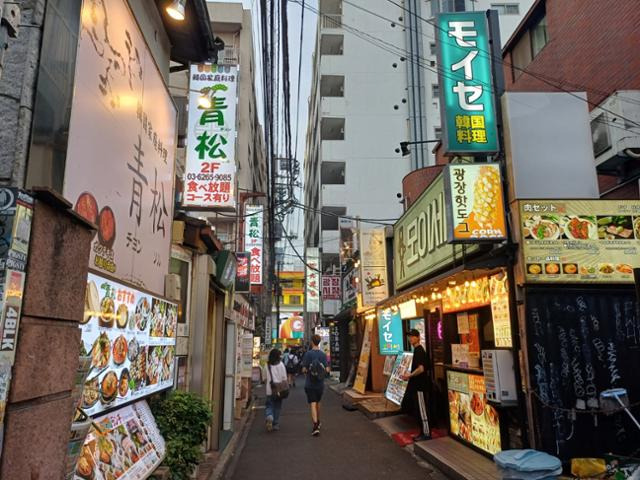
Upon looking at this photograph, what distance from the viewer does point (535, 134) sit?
306 inches

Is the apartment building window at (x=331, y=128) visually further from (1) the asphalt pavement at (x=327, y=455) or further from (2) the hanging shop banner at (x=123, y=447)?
(2) the hanging shop banner at (x=123, y=447)

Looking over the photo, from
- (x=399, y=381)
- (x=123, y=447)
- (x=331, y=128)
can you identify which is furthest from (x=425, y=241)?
(x=331, y=128)

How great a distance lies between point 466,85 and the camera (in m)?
8.06

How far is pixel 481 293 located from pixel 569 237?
2.06 metres

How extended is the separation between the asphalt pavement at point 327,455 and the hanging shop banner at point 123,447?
303 centimetres

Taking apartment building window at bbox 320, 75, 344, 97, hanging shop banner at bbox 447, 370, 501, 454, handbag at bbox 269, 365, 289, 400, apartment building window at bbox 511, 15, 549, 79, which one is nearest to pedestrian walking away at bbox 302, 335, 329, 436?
handbag at bbox 269, 365, 289, 400

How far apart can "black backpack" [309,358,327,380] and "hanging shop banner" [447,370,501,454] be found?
2992 mm

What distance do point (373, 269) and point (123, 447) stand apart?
12.4 m

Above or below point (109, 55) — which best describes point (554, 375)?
below

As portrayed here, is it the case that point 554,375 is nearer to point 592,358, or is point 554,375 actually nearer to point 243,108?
point 592,358

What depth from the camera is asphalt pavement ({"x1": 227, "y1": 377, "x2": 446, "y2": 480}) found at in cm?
786

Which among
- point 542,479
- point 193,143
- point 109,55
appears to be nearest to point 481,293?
point 542,479

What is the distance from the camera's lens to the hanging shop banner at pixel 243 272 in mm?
16281

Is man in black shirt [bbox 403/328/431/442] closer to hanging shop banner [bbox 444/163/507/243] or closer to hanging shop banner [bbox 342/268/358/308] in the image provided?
hanging shop banner [bbox 444/163/507/243]
